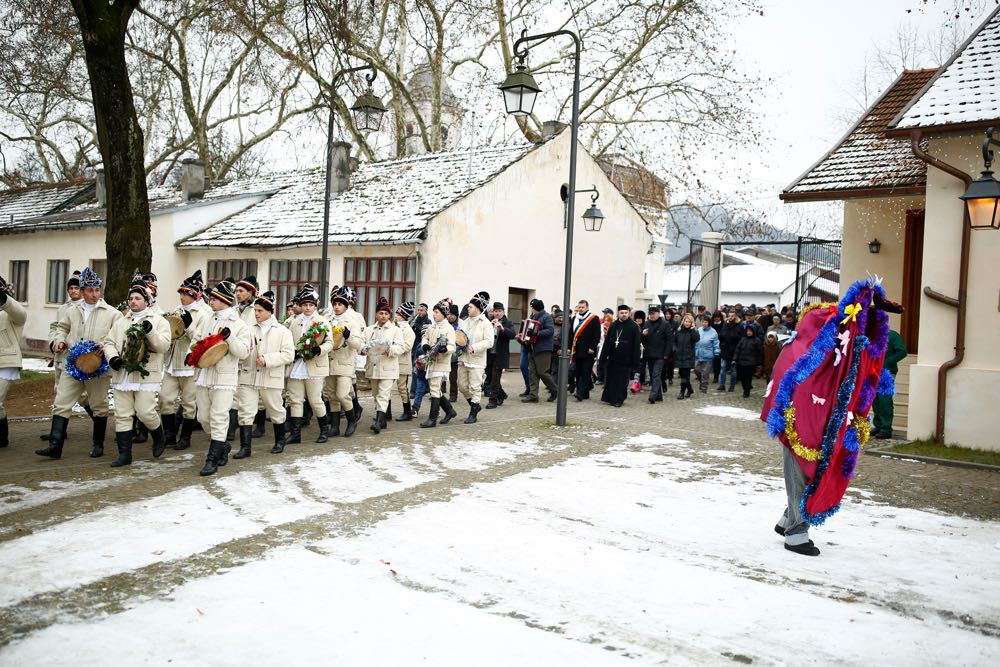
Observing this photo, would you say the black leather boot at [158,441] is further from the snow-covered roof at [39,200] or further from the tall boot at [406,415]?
the snow-covered roof at [39,200]

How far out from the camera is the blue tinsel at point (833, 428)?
574cm

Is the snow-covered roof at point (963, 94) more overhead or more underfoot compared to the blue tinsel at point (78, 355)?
more overhead

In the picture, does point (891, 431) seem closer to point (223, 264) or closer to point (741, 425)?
point (741, 425)

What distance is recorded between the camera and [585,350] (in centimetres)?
1540

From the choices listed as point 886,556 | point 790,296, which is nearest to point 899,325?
point 886,556

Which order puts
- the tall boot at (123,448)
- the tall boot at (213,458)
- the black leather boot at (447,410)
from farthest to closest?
1. the black leather boot at (447,410)
2. the tall boot at (123,448)
3. the tall boot at (213,458)

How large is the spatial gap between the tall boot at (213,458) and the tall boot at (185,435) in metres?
1.51

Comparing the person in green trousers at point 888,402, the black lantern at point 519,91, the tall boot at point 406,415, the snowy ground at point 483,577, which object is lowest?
the snowy ground at point 483,577

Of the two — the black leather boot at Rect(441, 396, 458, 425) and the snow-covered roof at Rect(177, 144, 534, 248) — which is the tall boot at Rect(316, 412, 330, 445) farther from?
the snow-covered roof at Rect(177, 144, 534, 248)

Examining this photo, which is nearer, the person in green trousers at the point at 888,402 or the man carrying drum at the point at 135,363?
the man carrying drum at the point at 135,363

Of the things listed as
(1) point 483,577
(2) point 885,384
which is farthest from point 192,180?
(2) point 885,384

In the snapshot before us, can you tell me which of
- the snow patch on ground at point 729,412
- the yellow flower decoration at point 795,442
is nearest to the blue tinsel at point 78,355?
the yellow flower decoration at point 795,442

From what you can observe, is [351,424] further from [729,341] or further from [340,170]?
[340,170]

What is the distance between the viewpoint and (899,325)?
13.5 m
